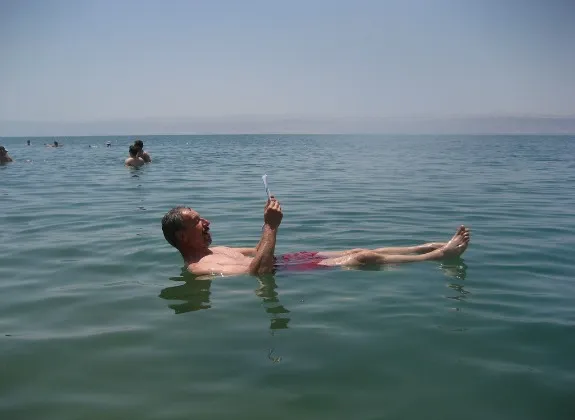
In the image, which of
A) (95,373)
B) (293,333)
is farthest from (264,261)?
(95,373)

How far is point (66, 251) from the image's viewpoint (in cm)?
782

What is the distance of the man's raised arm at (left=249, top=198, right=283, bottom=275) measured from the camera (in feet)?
18.9

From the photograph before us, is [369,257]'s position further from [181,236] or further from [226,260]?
[181,236]

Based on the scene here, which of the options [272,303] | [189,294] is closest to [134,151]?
[189,294]

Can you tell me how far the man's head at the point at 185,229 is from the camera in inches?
245

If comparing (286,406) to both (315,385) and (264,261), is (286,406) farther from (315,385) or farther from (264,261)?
(264,261)

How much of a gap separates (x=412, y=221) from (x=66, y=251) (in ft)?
19.1

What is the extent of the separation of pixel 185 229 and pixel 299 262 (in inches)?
56.2

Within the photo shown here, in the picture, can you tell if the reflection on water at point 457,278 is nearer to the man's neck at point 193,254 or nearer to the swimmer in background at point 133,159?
the man's neck at point 193,254

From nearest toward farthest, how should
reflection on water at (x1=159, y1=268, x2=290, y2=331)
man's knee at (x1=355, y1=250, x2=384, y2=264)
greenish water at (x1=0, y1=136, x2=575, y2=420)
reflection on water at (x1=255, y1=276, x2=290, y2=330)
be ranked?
greenish water at (x1=0, y1=136, x2=575, y2=420), reflection on water at (x1=255, y1=276, x2=290, y2=330), reflection on water at (x1=159, y1=268, x2=290, y2=331), man's knee at (x1=355, y1=250, x2=384, y2=264)

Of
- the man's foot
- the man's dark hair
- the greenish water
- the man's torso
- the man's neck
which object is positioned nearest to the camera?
the greenish water

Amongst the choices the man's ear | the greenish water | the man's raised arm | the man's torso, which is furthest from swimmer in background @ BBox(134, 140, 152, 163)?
the man's raised arm

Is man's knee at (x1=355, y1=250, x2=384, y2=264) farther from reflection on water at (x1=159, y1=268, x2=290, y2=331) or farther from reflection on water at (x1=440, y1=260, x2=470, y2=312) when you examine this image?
reflection on water at (x1=159, y1=268, x2=290, y2=331)

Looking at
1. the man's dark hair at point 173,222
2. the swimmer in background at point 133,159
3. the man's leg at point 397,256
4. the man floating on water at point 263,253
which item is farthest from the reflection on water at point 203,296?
the swimmer in background at point 133,159
